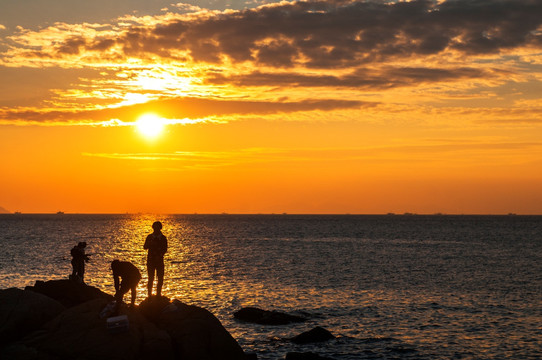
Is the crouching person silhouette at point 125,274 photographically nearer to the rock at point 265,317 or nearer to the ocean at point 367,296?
the ocean at point 367,296

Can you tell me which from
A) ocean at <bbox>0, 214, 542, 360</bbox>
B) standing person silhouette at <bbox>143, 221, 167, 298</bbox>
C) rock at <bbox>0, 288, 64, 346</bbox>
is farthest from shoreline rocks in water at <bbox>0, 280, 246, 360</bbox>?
ocean at <bbox>0, 214, 542, 360</bbox>

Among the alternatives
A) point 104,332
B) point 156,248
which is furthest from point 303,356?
point 104,332

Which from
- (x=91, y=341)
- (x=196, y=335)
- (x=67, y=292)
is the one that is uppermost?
(x=67, y=292)

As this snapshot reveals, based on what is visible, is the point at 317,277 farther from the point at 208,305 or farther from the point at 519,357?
the point at 519,357

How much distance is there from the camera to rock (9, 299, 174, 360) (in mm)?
18344

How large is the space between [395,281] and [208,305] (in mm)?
23202

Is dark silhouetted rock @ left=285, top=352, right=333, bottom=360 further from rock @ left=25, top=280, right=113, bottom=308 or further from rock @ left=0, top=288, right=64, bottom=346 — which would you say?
rock @ left=0, top=288, right=64, bottom=346

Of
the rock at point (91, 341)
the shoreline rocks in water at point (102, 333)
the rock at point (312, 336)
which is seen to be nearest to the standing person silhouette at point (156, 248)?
the shoreline rocks in water at point (102, 333)

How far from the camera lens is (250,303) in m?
42.7

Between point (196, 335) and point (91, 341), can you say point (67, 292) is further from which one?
point (196, 335)

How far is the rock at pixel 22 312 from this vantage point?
19578mm

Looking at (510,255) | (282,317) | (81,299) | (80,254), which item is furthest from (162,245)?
→ (510,255)

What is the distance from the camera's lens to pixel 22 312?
20.0m

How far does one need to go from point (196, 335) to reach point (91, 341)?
3751 millimetres
